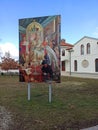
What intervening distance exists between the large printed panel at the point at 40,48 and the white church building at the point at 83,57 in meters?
37.2

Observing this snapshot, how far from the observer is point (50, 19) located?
984 cm

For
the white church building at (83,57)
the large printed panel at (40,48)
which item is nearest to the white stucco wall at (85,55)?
the white church building at (83,57)

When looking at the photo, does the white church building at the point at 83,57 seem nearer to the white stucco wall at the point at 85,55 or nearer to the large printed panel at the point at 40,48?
the white stucco wall at the point at 85,55

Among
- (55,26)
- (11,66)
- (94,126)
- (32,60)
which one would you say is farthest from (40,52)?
(11,66)

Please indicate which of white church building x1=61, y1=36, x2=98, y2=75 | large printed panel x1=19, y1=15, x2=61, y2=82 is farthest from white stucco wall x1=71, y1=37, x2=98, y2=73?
large printed panel x1=19, y1=15, x2=61, y2=82

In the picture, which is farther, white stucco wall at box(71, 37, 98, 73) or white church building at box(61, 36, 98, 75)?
white church building at box(61, 36, 98, 75)

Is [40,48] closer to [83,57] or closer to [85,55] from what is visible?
[85,55]

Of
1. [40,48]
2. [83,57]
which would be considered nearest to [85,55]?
[83,57]

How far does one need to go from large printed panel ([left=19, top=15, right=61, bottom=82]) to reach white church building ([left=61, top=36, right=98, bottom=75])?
37.2 meters

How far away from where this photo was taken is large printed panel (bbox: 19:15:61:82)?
32.0 feet

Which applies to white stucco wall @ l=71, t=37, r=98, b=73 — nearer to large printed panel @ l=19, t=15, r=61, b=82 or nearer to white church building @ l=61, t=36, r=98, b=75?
white church building @ l=61, t=36, r=98, b=75

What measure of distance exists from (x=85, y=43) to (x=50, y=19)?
129ft

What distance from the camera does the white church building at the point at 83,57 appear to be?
47.3 metres

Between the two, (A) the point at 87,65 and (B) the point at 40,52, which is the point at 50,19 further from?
(A) the point at 87,65
